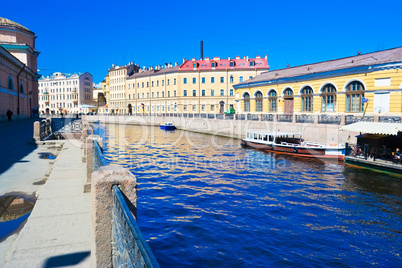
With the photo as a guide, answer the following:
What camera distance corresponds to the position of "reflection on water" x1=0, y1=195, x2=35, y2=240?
5863 mm

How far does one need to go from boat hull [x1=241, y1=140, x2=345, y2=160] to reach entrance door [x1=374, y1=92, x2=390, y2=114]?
209 inches

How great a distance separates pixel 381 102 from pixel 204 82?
52507 millimetres

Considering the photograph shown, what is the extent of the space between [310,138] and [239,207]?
1840 cm

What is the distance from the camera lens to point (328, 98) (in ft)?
97.5

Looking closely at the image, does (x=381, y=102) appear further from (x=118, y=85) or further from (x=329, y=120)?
(x=118, y=85)

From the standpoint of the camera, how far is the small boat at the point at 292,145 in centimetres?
2308

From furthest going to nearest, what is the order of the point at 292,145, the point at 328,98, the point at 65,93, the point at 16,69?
the point at 65,93 < the point at 16,69 < the point at 328,98 < the point at 292,145

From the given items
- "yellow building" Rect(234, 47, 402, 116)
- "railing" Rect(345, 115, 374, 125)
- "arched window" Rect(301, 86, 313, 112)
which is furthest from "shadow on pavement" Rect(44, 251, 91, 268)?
"arched window" Rect(301, 86, 313, 112)

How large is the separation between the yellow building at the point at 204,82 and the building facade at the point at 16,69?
30400mm

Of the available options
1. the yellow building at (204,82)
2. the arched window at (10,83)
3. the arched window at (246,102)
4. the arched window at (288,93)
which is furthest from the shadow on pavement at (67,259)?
the yellow building at (204,82)

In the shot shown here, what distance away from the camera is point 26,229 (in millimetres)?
5535

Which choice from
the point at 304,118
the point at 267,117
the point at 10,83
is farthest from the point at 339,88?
the point at 10,83

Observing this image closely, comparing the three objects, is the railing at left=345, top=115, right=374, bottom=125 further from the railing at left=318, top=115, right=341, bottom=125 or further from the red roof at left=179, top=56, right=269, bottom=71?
the red roof at left=179, top=56, right=269, bottom=71

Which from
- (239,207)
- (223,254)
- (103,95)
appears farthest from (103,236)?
(103,95)
